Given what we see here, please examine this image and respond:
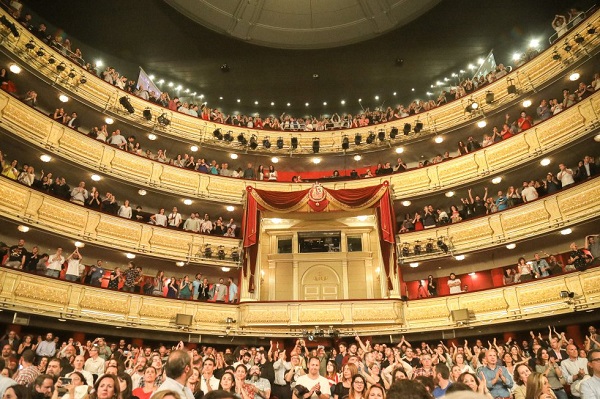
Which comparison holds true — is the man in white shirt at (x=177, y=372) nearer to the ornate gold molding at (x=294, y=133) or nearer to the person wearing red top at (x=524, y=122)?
the ornate gold molding at (x=294, y=133)

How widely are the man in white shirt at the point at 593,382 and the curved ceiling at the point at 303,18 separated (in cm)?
1509

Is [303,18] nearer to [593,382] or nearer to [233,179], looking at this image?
[233,179]

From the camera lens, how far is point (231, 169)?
703 inches

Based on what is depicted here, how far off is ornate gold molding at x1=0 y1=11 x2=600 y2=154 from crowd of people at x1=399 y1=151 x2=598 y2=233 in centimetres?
287

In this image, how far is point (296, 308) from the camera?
1269cm

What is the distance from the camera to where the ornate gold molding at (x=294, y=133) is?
483 inches

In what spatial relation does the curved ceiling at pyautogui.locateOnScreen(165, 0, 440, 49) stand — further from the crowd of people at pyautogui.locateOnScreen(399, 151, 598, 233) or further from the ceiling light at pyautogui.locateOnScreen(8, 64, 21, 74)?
the crowd of people at pyautogui.locateOnScreen(399, 151, 598, 233)

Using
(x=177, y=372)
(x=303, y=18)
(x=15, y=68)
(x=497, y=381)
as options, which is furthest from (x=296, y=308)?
(x=303, y=18)

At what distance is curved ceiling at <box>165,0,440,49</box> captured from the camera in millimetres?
16422

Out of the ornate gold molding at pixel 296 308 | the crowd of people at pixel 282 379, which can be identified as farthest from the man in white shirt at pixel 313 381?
the ornate gold molding at pixel 296 308

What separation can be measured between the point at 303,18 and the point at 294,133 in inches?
190

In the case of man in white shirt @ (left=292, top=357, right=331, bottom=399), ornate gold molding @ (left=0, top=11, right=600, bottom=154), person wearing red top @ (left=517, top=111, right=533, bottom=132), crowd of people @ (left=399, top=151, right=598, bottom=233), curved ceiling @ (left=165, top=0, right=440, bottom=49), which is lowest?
man in white shirt @ (left=292, top=357, right=331, bottom=399)

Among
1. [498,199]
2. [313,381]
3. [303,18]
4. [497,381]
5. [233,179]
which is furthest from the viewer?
[303,18]

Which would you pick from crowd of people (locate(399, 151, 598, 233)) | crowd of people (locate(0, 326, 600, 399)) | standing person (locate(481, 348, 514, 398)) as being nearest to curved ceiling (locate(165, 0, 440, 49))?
crowd of people (locate(399, 151, 598, 233))
